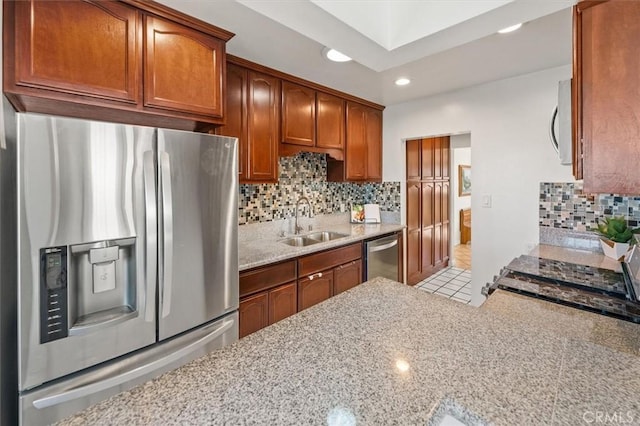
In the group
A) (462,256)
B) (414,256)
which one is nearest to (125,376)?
(414,256)

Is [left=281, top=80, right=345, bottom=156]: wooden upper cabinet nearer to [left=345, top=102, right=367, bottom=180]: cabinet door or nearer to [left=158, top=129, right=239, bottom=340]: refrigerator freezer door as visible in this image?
[left=345, top=102, right=367, bottom=180]: cabinet door

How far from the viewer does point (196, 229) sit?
1.54m

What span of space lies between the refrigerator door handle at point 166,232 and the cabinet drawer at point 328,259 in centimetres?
106

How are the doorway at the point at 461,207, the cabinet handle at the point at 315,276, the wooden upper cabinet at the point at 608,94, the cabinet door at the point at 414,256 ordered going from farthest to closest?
the doorway at the point at 461,207, the cabinet door at the point at 414,256, the cabinet handle at the point at 315,276, the wooden upper cabinet at the point at 608,94

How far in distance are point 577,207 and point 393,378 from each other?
254cm

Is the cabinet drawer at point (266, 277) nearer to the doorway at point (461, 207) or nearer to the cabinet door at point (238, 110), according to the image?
the cabinet door at point (238, 110)

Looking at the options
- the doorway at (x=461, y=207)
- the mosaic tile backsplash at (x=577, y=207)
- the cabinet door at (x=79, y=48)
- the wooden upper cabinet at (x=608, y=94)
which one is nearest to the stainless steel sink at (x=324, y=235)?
the mosaic tile backsplash at (x=577, y=207)

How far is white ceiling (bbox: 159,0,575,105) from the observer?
1.55m

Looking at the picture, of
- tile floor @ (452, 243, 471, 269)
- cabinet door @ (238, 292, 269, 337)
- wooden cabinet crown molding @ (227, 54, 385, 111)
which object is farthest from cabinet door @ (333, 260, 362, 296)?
tile floor @ (452, 243, 471, 269)

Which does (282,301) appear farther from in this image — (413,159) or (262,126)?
(413,159)

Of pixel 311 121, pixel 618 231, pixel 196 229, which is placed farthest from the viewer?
pixel 311 121

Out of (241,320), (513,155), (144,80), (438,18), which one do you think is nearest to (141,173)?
(144,80)

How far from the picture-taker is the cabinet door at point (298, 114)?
2.55m

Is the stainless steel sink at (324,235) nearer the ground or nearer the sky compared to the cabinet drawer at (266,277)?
nearer the sky
